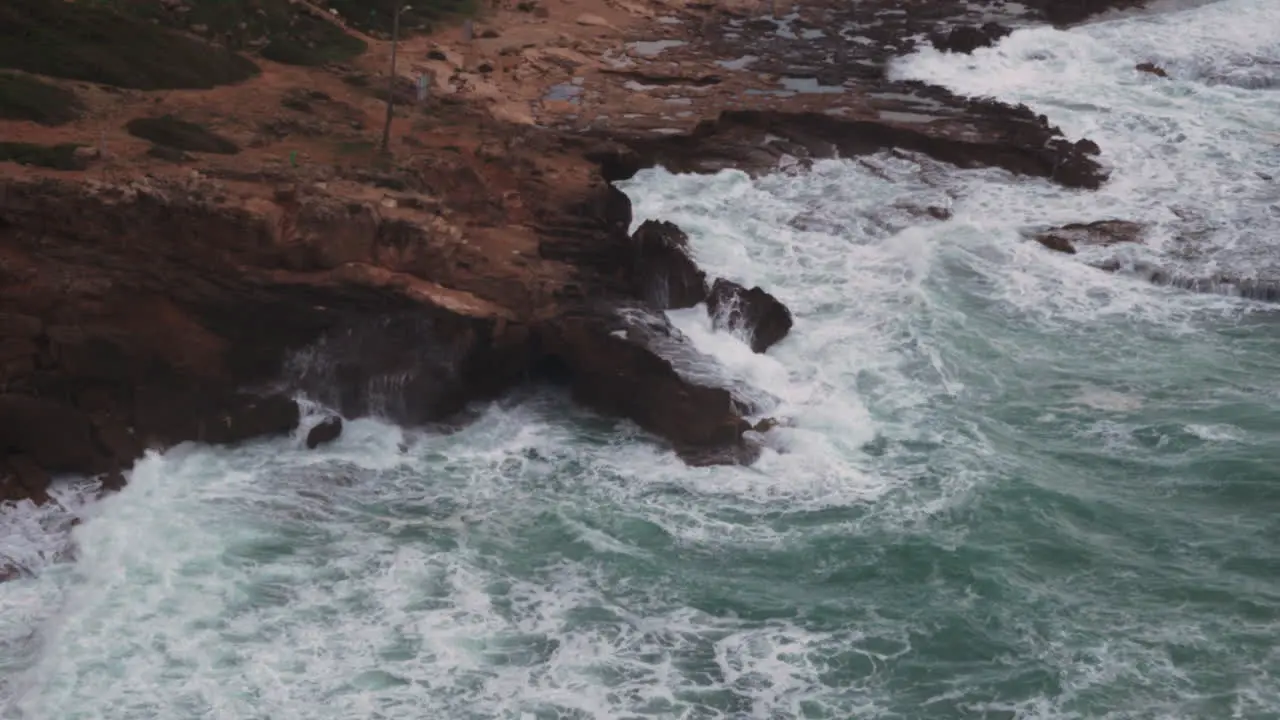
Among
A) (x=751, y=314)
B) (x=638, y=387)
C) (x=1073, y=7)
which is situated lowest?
(x=638, y=387)

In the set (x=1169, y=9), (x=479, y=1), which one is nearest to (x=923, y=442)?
(x=479, y=1)

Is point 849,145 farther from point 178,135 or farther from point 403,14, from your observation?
point 178,135

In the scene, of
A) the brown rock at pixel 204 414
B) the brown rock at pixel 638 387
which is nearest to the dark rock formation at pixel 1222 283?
the brown rock at pixel 638 387

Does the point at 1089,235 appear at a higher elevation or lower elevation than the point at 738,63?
lower

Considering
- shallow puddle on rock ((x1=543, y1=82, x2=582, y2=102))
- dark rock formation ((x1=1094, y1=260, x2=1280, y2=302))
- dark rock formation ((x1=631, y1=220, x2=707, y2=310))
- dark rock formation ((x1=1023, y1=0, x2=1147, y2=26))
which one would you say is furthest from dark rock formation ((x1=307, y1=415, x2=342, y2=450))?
dark rock formation ((x1=1023, y1=0, x2=1147, y2=26))

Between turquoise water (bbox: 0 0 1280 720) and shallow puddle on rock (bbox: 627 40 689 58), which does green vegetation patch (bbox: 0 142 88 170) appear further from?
shallow puddle on rock (bbox: 627 40 689 58)

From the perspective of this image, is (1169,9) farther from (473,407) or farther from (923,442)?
(473,407)

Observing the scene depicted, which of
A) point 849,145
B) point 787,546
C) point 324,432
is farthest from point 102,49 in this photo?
point 787,546
